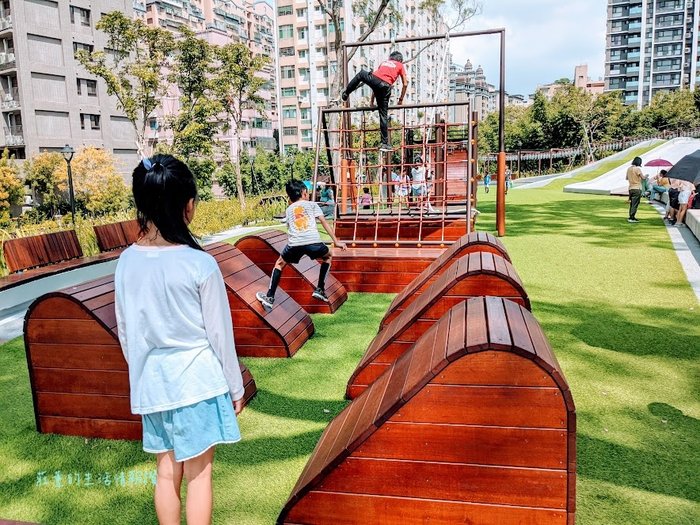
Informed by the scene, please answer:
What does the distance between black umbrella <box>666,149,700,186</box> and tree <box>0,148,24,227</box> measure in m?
32.9

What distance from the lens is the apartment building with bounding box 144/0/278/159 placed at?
62156 mm

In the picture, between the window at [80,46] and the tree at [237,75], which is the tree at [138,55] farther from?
the window at [80,46]

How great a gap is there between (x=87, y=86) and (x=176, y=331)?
50.2 metres

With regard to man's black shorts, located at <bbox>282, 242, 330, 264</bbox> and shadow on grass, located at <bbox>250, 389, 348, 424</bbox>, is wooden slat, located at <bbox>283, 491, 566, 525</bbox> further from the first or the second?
man's black shorts, located at <bbox>282, 242, 330, 264</bbox>

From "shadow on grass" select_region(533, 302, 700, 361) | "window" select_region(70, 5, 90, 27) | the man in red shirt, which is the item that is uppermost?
"window" select_region(70, 5, 90, 27)

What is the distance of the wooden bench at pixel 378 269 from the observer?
758 centimetres

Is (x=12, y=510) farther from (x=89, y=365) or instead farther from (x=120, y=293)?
(x=120, y=293)

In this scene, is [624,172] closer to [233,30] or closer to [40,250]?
[40,250]

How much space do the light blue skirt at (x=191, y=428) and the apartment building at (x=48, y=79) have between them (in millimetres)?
45476

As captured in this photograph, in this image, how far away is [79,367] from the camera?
3.59 meters

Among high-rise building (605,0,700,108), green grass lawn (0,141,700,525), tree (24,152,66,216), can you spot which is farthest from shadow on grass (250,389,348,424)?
high-rise building (605,0,700,108)

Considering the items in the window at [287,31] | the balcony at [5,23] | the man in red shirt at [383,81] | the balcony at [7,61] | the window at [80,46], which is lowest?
the man in red shirt at [383,81]

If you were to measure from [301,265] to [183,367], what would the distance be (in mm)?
5138

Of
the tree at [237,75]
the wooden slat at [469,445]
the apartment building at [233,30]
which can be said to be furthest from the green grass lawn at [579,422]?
the apartment building at [233,30]
